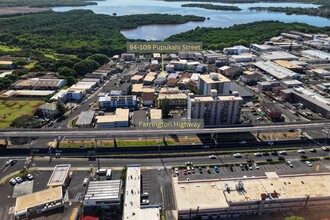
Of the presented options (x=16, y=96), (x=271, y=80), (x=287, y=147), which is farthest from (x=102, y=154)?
(x=271, y=80)

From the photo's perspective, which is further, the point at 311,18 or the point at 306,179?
the point at 311,18

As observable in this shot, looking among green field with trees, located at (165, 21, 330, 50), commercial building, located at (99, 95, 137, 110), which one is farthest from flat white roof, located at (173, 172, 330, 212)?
green field with trees, located at (165, 21, 330, 50)

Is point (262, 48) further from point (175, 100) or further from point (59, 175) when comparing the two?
point (59, 175)

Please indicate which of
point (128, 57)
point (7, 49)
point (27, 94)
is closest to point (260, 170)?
point (27, 94)

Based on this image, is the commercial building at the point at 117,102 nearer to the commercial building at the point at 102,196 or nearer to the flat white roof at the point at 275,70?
the commercial building at the point at 102,196

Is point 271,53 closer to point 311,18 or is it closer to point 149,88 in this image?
point 149,88

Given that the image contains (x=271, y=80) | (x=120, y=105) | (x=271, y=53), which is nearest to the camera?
(x=120, y=105)

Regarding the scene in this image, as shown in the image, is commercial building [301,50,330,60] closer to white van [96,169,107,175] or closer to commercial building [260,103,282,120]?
commercial building [260,103,282,120]
